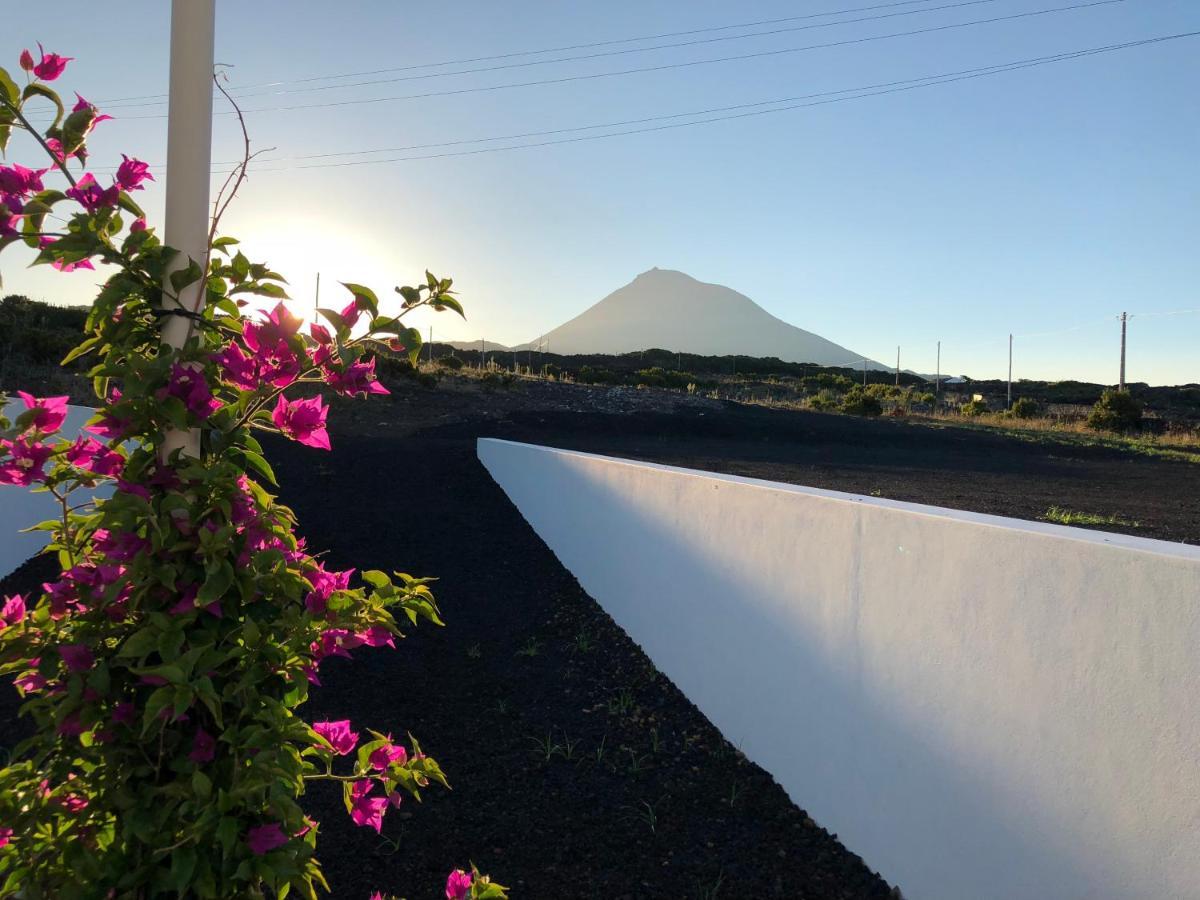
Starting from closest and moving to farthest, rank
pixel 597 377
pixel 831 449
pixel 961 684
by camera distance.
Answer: pixel 961 684 → pixel 831 449 → pixel 597 377

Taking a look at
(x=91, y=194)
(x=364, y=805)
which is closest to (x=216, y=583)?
(x=364, y=805)

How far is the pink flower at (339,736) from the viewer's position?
1639mm

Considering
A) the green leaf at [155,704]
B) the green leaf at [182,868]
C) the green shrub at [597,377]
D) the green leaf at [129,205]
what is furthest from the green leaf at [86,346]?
the green shrub at [597,377]

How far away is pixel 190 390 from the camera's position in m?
1.38

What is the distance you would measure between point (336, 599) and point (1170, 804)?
173 cm

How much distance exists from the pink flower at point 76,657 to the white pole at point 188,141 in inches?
14.3

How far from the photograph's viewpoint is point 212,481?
137 centimetres

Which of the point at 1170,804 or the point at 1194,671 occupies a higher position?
the point at 1194,671

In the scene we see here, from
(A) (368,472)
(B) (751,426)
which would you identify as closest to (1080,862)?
(A) (368,472)

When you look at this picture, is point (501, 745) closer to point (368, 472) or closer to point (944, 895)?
point (944, 895)

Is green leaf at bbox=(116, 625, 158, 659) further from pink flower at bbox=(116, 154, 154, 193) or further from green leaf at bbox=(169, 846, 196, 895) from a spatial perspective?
pink flower at bbox=(116, 154, 154, 193)

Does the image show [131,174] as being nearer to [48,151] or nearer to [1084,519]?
[48,151]

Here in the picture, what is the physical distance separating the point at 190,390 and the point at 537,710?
284 cm

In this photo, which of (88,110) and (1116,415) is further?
(1116,415)
